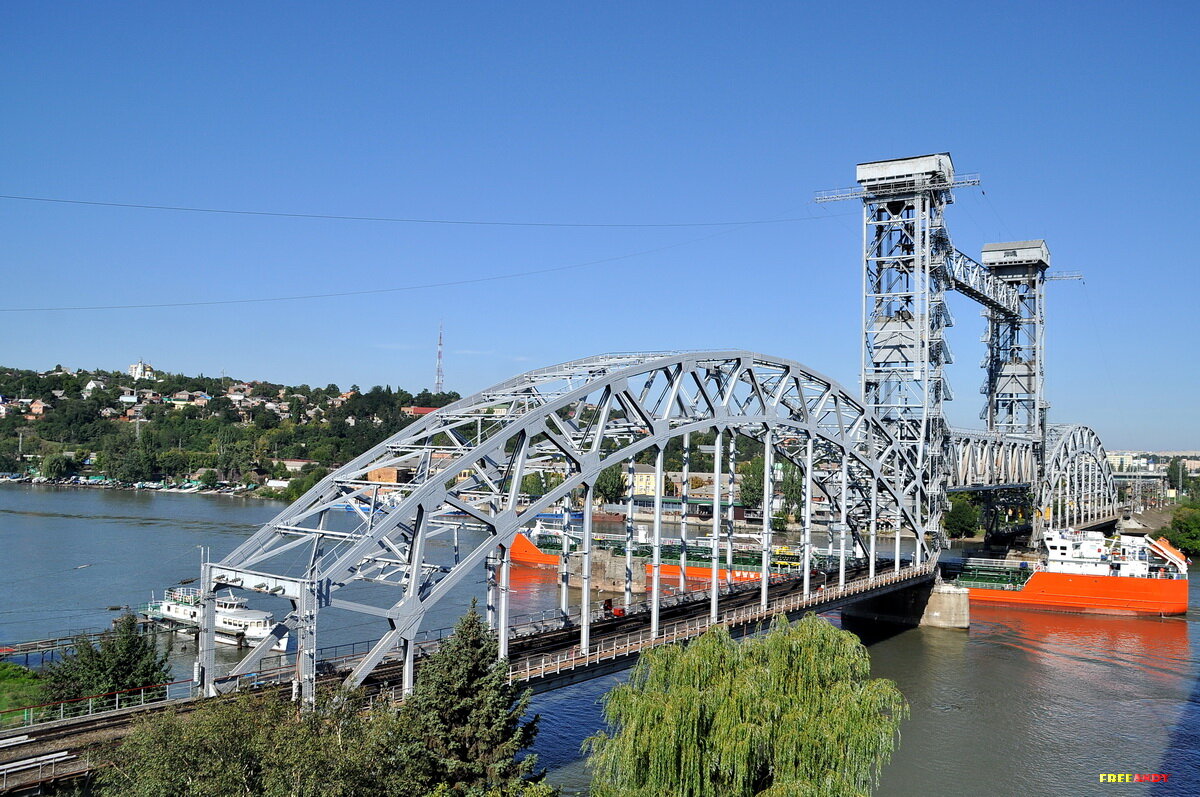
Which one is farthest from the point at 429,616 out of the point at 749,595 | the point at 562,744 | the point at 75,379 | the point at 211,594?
the point at 75,379

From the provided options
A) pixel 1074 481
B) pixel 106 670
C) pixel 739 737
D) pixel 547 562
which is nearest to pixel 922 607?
pixel 547 562

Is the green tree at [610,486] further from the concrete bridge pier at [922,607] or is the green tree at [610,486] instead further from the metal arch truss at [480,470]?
the metal arch truss at [480,470]

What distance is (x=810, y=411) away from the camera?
3628 centimetres

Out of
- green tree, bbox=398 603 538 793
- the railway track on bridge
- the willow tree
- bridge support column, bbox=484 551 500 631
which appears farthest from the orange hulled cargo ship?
green tree, bbox=398 603 538 793

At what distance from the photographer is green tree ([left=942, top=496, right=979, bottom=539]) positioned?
3263 inches

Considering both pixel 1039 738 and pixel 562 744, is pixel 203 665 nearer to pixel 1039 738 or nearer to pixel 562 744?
pixel 562 744

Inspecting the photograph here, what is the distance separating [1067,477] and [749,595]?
46144 mm

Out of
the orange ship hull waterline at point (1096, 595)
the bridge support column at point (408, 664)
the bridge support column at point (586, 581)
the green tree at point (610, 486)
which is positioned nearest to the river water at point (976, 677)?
the orange ship hull waterline at point (1096, 595)

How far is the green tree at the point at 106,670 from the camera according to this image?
75.3ft

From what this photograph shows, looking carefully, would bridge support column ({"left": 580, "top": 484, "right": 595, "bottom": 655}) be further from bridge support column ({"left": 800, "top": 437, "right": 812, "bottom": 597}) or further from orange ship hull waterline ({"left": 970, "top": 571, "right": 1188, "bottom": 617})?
orange ship hull waterline ({"left": 970, "top": 571, "right": 1188, "bottom": 617})

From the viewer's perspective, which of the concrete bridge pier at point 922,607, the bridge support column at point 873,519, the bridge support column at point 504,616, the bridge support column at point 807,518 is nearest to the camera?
the bridge support column at point 504,616

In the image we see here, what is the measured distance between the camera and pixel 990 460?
2298 inches

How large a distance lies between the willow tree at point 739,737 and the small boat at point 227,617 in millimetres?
23123

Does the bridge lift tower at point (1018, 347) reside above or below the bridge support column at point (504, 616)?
above
